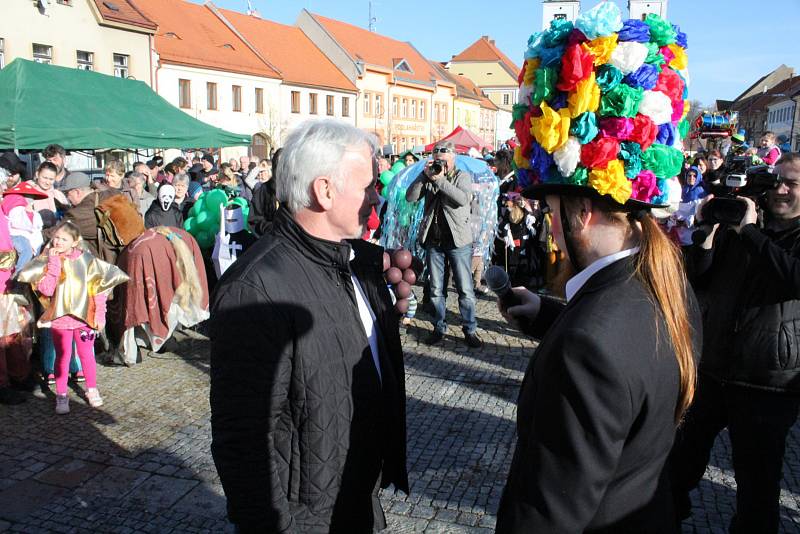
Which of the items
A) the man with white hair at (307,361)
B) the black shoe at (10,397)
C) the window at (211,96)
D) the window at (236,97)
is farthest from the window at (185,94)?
the man with white hair at (307,361)

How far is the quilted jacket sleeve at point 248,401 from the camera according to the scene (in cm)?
188

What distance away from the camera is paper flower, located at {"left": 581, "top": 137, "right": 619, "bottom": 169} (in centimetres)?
170

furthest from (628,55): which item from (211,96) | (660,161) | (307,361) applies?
(211,96)

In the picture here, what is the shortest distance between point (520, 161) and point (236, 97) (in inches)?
1432

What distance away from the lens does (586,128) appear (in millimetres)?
1741

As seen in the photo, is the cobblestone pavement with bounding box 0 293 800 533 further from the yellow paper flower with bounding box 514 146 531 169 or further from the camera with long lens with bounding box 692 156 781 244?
the yellow paper flower with bounding box 514 146 531 169

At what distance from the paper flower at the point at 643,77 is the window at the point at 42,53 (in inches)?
1073

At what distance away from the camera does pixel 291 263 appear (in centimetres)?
206

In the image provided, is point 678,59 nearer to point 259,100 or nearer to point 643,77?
point 643,77

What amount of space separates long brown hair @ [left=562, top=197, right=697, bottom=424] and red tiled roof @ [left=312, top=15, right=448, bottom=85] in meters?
47.9

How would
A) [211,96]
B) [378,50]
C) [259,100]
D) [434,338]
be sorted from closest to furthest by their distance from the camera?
[434,338] < [211,96] < [259,100] < [378,50]

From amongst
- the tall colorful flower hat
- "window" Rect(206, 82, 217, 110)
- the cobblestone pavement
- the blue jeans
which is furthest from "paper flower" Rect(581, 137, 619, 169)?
"window" Rect(206, 82, 217, 110)

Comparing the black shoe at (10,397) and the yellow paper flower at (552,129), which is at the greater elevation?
the yellow paper flower at (552,129)

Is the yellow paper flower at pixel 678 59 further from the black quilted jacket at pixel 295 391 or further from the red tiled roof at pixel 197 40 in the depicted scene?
the red tiled roof at pixel 197 40
